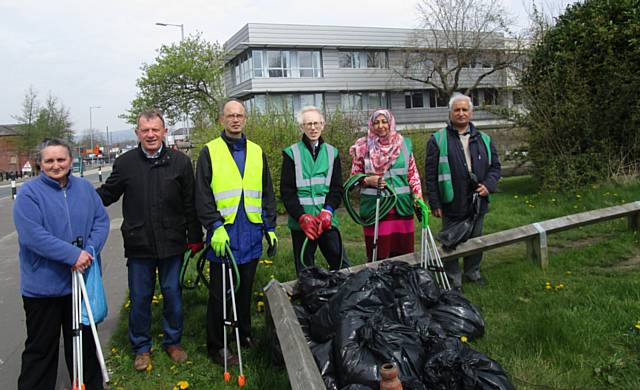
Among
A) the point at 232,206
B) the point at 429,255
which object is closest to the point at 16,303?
the point at 232,206

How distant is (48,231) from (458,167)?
141 inches

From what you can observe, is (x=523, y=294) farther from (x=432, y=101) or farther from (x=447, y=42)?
(x=432, y=101)

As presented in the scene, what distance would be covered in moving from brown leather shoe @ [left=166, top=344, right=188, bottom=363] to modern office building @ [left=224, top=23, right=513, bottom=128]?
108 ft

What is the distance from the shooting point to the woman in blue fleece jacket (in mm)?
3137

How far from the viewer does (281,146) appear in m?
12.1

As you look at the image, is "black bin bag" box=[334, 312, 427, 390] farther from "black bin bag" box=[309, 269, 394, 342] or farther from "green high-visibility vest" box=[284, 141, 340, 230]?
"green high-visibility vest" box=[284, 141, 340, 230]

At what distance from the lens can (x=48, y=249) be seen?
3.12 meters

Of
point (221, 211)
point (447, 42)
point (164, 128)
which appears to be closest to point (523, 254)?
point (221, 211)

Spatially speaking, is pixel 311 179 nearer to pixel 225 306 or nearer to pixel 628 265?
pixel 225 306

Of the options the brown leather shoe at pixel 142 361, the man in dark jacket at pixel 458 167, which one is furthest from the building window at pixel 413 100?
the brown leather shoe at pixel 142 361

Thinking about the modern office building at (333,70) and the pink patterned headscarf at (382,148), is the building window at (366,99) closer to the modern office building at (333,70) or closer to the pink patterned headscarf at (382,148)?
the modern office building at (333,70)

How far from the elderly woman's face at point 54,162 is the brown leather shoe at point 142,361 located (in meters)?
1.55

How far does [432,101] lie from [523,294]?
1564 inches

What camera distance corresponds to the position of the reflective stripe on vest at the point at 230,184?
381 centimetres
